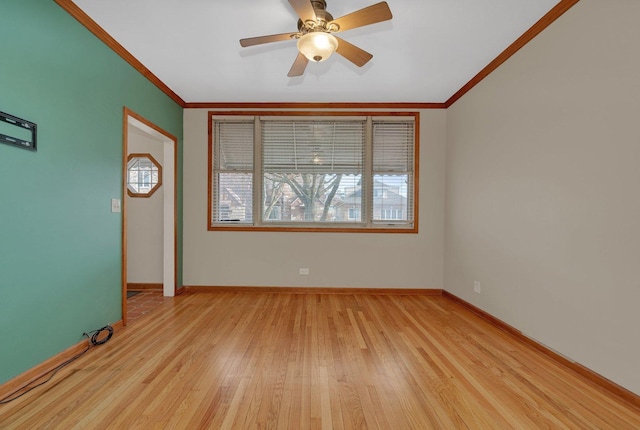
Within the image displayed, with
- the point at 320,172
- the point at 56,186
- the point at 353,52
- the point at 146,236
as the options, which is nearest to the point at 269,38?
the point at 353,52

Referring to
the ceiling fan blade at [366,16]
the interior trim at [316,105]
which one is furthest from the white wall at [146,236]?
the ceiling fan blade at [366,16]

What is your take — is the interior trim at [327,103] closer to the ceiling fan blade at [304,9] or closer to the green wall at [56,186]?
the green wall at [56,186]

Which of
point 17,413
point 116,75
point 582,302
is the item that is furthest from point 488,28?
point 17,413

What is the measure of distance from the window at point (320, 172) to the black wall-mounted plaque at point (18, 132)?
94.6 inches

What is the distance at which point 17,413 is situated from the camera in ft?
5.38

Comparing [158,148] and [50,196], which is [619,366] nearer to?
[50,196]

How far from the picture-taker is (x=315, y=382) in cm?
196

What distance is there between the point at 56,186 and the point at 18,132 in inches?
17.6

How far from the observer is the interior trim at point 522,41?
7.31 feet

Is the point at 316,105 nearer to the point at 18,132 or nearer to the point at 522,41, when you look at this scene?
the point at 522,41

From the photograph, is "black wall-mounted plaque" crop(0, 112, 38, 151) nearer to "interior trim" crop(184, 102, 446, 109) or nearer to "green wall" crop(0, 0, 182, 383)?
"green wall" crop(0, 0, 182, 383)

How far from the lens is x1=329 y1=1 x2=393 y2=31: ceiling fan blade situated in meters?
1.88

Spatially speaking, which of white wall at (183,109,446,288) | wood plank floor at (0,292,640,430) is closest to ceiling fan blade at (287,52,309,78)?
white wall at (183,109,446,288)

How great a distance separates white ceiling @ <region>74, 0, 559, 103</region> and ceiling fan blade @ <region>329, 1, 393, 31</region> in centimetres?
33
